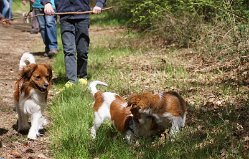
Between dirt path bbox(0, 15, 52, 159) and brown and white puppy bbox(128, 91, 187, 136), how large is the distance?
106 cm

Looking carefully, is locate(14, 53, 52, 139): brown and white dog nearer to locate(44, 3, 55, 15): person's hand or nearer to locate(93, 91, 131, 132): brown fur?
locate(93, 91, 131, 132): brown fur

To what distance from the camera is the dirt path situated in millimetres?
5086

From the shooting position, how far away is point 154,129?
16.3 feet

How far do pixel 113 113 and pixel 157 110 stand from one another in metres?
0.59

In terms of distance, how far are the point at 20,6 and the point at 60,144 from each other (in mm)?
25709

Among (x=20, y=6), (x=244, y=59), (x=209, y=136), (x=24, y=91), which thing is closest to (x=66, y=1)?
(x=24, y=91)

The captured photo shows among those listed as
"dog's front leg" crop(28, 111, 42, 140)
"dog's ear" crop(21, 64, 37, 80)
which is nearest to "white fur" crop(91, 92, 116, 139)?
"dog's front leg" crop(28, 111, 42, 140)

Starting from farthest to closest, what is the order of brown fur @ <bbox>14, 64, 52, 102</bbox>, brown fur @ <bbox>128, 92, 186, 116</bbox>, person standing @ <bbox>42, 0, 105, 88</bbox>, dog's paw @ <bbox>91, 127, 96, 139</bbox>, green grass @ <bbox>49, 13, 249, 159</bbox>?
person standing @ <bbox>42, 0, 105, 88</bbox>, brown fur @ <bbox>14, 64, 52, 102</bbox>, dog's paw @ <bbox>91, 127, 96, 139</bbox>, brown fur @ <bbox>128, 92, 186, 116</bbox>, green grass @ <bbox>49, 13, 249, 159</bbox>

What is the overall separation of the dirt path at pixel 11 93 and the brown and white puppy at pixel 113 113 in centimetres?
66

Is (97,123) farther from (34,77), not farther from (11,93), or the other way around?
(11,93)

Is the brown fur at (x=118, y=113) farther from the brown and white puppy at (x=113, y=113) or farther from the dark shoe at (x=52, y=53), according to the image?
the dark shoe at (x=52, y=53)

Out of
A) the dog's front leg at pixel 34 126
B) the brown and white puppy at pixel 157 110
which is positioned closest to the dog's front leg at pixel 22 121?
the dog's front leg at pixel 34 126

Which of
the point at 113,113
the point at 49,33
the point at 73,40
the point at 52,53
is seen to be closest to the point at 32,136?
the point at 113,113

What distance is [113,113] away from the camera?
5.13 meters
